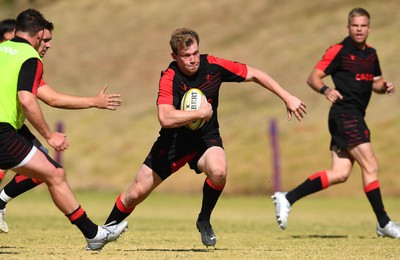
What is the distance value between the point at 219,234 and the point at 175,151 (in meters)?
2.84

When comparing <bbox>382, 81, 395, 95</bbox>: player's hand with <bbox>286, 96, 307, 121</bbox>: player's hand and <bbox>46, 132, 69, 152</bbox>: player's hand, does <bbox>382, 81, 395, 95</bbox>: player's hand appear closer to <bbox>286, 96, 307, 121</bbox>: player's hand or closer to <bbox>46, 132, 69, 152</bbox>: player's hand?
<bbox>286, 96, 307, 121</bbox>: player's hand

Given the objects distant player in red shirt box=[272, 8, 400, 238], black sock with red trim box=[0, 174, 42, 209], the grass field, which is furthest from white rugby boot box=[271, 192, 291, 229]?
black sock with red trim box=[0, 174, 42, 209]

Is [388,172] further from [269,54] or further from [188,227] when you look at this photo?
[269,54]

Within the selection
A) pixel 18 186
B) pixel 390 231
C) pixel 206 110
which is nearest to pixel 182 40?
pixel 206 110

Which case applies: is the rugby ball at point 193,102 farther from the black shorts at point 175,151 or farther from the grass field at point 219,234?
the grass field at point 219,234

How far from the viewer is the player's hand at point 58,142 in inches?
301

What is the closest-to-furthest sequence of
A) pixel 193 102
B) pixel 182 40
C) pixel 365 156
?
pixel 182 40 < pixel 193 102 < pixel 365 156

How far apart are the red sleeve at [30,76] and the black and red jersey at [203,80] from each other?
57.4 inches

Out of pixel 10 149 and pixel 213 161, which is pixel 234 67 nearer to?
pixel 213 161

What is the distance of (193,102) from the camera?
8875 mm

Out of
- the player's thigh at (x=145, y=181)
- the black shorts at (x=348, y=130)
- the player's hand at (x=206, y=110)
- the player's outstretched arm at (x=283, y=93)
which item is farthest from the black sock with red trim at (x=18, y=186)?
the black shorts at (x=348, y=130)

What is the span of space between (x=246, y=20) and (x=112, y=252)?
37648 millimetres

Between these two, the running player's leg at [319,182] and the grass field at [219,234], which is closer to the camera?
the grass field at [219,234]

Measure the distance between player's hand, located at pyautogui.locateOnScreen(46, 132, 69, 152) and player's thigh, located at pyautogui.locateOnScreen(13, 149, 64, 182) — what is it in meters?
0.25
